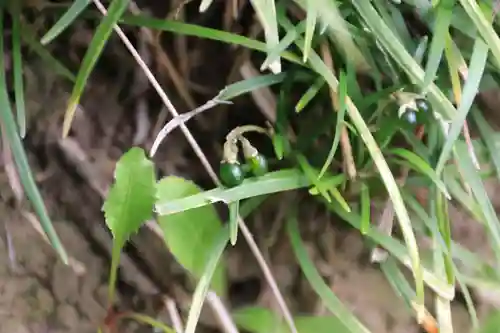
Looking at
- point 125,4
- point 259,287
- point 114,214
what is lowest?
point 259,287

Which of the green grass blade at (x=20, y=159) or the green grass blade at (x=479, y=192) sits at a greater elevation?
the green grass blade at (x=20, y=159)

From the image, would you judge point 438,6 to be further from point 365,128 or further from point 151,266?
point 151,266

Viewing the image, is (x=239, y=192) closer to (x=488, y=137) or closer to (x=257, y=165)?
(x=257, y=165)

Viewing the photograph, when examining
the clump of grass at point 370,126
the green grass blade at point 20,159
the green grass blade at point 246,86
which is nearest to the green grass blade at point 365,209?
the clump of grass at point 370,126

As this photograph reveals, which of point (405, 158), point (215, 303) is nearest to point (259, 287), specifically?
point (215, 303)

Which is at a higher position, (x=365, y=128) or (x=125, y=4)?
(x=125, y=4)

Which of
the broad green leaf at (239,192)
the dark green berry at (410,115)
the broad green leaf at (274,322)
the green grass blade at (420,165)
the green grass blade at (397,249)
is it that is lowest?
the broad green leaf at (274,322)

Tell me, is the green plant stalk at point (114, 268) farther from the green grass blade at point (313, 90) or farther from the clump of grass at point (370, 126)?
the green grass blade at point (313, 90)
